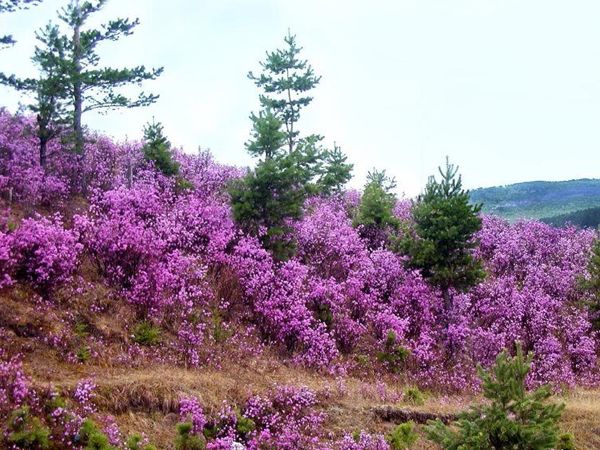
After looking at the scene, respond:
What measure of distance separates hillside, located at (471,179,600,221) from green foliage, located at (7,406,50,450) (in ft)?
228

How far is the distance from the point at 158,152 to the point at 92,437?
1572 centimetres

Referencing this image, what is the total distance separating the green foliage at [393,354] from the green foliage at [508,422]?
8599 mm

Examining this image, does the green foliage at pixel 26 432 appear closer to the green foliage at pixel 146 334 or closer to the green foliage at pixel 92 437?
the green foliage at pixel 92 437

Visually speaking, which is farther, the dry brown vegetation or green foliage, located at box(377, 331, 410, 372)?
green foliage, located at box(377, 331, 410, 372)

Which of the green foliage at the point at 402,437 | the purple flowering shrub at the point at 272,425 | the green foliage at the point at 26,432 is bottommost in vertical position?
the green foliage at the point at 402,437

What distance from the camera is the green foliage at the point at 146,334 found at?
49.5 ft

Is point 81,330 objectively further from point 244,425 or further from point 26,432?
point 244,425

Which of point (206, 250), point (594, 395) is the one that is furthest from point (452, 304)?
point (206, 250)

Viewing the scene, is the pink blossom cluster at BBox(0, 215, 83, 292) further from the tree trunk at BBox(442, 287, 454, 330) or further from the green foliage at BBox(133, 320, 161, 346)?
the tree trunk at BBox(442, 287, 454, 330)

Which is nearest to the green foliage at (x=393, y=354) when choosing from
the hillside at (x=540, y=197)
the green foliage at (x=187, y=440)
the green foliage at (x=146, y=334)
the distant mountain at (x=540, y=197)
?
the green foliage at (x=146, y=334)

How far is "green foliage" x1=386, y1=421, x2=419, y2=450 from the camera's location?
45.3 feet

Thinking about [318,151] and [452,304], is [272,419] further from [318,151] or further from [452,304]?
[318,151]

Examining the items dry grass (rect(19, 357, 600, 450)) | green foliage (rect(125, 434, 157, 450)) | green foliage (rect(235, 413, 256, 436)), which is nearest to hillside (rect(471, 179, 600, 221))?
dry grass (rect(19, 357, 600, 450))

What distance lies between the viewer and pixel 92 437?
10.7 metres
